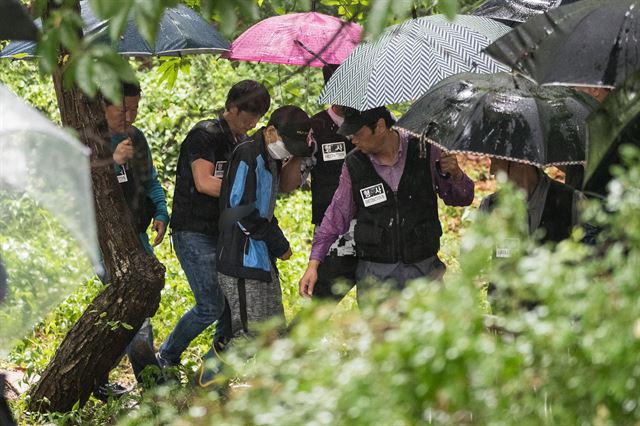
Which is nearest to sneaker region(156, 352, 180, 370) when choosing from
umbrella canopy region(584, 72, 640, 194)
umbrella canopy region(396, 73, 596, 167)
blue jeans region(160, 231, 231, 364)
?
blue jeans region(160, 231, 231, 364)

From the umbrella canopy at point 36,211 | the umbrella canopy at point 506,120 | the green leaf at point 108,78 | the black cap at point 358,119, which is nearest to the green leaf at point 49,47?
the green leaf at point 108,78

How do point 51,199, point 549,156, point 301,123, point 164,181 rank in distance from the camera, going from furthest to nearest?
point 164,181 → point 301,123 → point 549,156 → point 51,199

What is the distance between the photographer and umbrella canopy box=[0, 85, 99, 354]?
410 cm

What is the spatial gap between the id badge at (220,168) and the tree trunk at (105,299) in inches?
20.8

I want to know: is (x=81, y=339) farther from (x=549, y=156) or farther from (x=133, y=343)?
(x=549, y=156)

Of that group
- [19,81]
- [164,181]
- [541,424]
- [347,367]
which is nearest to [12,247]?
[347,367]

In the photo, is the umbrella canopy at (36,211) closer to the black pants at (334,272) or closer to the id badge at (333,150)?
the black pants at (334,272)

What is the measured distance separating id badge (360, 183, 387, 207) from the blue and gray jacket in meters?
0.56

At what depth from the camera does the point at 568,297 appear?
2.75 m

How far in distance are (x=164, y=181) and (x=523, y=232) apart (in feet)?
30.4

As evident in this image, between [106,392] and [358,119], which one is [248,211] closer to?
[358,119]

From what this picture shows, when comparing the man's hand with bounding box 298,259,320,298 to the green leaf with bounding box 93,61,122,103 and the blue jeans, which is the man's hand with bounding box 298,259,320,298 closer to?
the blue jeans

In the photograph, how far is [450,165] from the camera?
6.04m

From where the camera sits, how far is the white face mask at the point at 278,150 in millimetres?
6145
